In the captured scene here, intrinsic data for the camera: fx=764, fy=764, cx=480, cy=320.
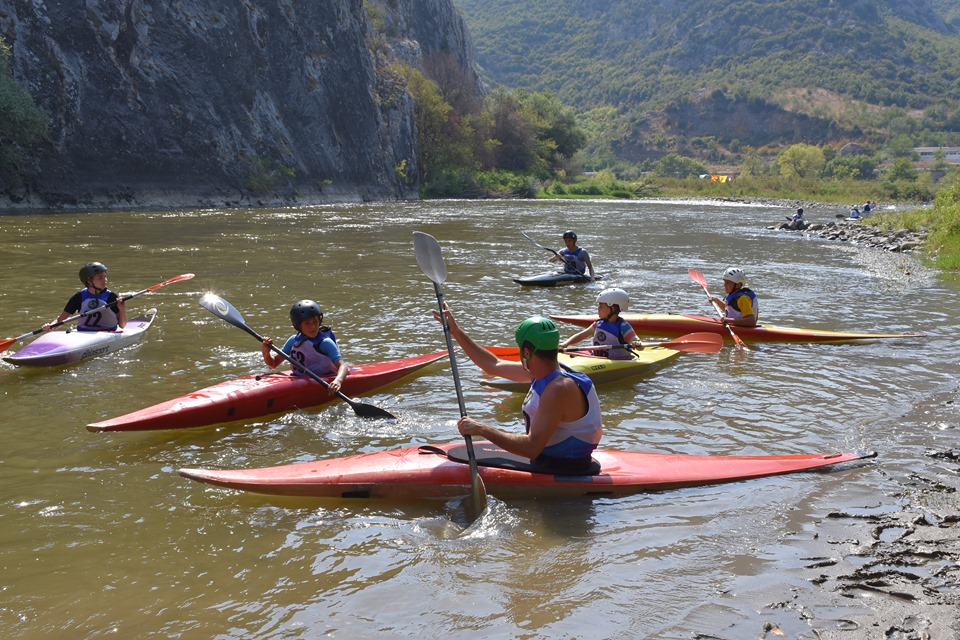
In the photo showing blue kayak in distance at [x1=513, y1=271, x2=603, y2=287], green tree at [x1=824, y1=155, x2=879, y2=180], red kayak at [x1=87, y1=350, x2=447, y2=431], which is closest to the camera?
red kayak at [x1=87, y1=350, x2=447, y2=431]

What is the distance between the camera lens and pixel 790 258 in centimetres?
1897

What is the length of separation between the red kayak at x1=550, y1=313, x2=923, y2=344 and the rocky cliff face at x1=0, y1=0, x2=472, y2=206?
2531 centimetres

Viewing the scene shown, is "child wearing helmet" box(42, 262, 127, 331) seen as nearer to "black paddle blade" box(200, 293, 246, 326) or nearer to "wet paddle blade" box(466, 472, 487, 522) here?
"black paddle blade" box(200, 293, 246, 326)

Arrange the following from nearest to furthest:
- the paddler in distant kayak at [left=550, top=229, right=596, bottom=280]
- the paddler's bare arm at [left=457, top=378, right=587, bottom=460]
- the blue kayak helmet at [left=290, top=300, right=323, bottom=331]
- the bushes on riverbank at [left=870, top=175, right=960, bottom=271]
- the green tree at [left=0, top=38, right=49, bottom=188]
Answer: the paddler's bare arm at [left=457, top=378, right=587, bottom=460]
the blue kayak helmet at [left=290, top=300, right=323, bottom=331]
the paddler in distant kayak at [left=550, top=229, right=596, bottom=280]
the bushes on riverbank at [left=870, top=175, right=960, bottom=271]
the green tree at [left=0, top=38, right=49, bottom=188]

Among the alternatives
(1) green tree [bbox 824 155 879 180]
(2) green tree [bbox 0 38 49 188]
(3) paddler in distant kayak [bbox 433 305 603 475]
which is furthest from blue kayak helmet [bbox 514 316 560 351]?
(1) green tree [bbox 824 155 879 180]

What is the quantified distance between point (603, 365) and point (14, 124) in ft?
82.9

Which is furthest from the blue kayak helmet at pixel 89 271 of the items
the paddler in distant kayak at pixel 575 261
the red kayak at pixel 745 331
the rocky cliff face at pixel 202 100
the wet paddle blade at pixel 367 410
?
the rocky cliff face at pixel 202 100

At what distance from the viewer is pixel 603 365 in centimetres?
720

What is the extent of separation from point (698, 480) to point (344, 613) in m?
2.38

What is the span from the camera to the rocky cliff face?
28.1m

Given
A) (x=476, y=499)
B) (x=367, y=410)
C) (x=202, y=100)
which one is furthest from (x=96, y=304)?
(x=202, y=100)

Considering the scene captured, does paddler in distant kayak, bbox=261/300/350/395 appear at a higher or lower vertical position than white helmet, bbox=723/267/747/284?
lower

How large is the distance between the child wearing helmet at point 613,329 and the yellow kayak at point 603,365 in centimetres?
13

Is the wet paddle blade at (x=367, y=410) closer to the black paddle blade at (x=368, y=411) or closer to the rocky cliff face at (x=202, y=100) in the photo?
the black paddle blade at (x=368, y=411)
